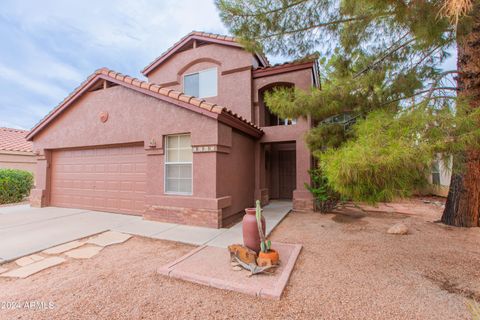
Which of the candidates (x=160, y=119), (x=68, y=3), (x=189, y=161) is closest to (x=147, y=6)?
(x=68, y=3)

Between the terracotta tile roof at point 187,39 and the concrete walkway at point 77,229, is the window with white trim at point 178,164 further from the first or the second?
the terracotta tile roof at point 187,39

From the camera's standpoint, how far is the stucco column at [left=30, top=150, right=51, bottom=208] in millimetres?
9466

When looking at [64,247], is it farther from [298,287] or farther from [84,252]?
[298,287]

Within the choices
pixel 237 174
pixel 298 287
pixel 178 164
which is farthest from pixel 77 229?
pixel 298 287

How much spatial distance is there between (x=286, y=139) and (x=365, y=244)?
17.6ft

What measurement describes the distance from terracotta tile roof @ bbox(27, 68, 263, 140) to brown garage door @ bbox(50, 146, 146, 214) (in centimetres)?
175

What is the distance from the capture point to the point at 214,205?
250 inches

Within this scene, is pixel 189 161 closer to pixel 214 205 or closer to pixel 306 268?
pixel 214 205

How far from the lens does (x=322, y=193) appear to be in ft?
28.1

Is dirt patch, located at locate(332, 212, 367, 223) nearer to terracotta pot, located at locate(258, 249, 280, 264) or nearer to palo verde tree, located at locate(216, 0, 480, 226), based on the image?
palo verde tree, located at locate(216, 0, 480, 226)

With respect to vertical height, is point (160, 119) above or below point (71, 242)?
above

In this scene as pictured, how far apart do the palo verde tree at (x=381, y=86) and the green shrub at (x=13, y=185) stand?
13638 millimetres

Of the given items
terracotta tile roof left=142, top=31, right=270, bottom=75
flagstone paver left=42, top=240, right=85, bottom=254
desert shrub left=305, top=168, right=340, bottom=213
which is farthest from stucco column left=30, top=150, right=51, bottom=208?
desert shrub left=305, top=168, right=340, bottom=213

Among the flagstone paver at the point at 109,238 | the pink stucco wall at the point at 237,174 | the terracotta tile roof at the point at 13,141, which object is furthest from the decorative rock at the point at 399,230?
the terracotta tile roof at the point at 13,141
